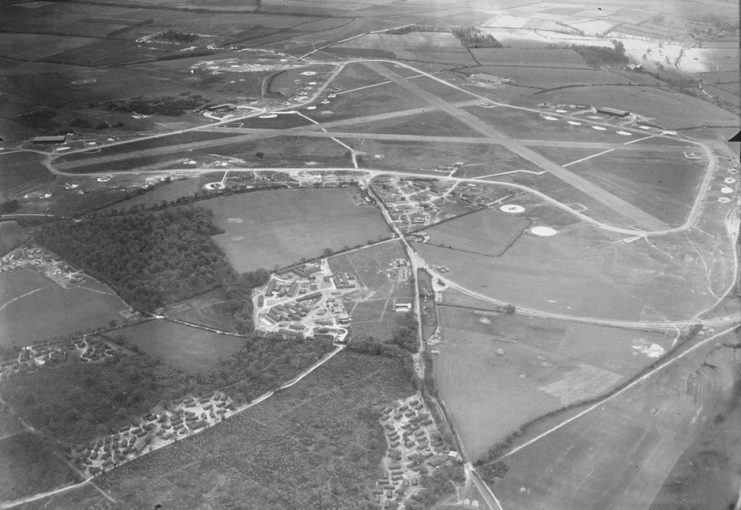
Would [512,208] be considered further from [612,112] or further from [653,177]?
[612,112]

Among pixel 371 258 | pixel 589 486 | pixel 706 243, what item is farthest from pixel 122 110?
pixel 589 486

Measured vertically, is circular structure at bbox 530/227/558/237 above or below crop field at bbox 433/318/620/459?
above

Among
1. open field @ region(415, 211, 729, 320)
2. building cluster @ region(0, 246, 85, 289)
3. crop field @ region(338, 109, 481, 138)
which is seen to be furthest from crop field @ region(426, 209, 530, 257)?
building cluster @ region(0, 246, 85, 289)

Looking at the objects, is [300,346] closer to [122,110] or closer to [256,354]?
[256,354]

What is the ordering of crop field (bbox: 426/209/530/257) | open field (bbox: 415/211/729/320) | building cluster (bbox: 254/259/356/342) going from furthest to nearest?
crop field (bbox: 426/209/530/257)
open field (bbox: 415/211/729/320)
building cluster (bbox: 254/259/356/342)

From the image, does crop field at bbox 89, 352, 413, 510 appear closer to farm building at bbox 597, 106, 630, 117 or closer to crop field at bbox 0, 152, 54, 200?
crop field at bbox 0, 152, 54, 200

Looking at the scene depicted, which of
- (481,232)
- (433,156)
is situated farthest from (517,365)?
(433,156)
